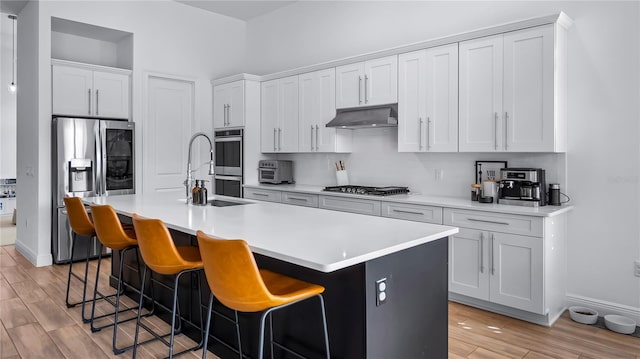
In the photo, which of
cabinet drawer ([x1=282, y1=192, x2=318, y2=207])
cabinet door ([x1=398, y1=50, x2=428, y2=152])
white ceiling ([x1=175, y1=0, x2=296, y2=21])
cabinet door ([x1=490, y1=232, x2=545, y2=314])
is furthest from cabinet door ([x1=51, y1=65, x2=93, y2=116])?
cabinet door ([x1=490, y1=232, x2=545, y2=314])

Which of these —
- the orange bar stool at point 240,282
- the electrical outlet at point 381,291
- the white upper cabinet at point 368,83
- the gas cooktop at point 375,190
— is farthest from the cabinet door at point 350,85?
the orange bar stool at point 240,282

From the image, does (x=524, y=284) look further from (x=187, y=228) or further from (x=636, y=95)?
(x=187, y=228)

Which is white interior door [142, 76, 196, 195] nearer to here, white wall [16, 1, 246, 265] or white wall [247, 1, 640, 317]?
white wall [16, 1, 246, 265]

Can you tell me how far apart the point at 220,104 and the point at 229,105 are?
0.23 meters

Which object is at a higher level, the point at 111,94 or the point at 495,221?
the point at 111,94

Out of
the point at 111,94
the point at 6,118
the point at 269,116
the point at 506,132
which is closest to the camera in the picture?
the point at 506,132

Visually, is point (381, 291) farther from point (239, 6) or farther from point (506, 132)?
point (239, 6)

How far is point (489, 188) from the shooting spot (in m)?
3.51

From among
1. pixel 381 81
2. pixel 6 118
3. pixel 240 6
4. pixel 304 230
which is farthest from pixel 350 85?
pixel 6 118

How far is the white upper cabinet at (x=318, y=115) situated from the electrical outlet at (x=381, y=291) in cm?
305

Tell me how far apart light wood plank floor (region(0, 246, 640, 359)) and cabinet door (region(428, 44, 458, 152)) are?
139cm

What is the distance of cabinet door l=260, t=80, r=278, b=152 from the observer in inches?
218

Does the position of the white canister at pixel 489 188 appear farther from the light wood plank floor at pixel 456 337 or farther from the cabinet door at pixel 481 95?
the light wood plank floor at pixel 456 337

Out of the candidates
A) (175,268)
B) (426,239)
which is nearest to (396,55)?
(426,239)
